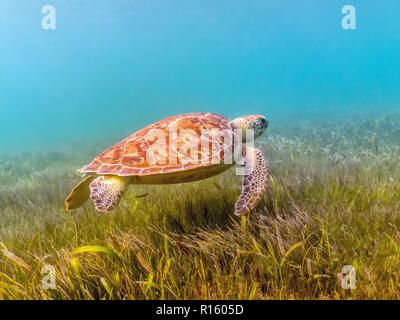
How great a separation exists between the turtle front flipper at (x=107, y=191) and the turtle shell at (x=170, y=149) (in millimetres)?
129

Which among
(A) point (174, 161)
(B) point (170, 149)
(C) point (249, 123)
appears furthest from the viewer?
(C) point (249, 123)

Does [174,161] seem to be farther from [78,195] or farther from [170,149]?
[78,195]

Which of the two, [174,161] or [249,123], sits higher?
[249,123]

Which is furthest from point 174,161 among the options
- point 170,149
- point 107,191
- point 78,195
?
point 78,195

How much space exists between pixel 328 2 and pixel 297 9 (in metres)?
16.1

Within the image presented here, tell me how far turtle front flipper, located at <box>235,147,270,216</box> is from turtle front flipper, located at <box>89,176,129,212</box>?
3.88 feet

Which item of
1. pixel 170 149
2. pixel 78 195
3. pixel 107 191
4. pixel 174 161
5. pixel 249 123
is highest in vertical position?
pixel 249 123

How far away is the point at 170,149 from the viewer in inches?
103

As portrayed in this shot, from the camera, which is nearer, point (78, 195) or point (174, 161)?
point (174, 161)

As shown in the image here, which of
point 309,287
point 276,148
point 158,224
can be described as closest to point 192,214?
point 158,224

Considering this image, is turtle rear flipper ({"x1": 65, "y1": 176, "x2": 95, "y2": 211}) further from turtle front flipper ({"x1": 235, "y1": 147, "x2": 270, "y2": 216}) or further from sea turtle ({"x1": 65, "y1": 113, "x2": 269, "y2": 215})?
turtle front flipper ({"x1": 235, "y1": 147, "x2": 270, "y2": 216})

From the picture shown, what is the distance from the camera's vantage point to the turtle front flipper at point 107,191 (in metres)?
2.37

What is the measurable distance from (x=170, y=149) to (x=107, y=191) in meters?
0.75

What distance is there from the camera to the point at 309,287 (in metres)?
1.55
